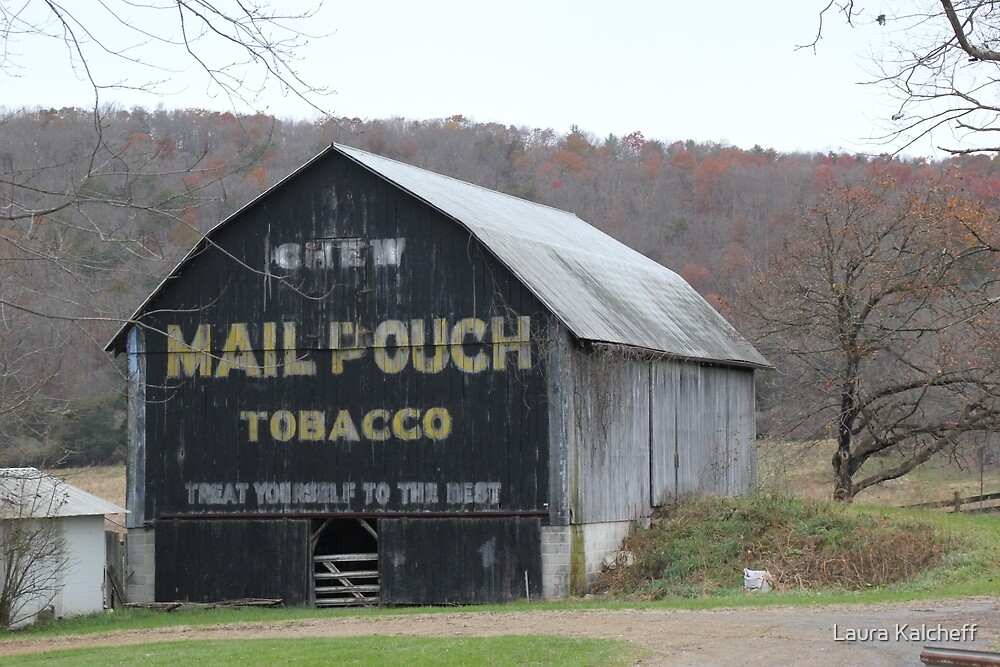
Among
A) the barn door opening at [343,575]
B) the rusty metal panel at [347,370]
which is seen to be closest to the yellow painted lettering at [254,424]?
the rusty metal panel at [347,370]

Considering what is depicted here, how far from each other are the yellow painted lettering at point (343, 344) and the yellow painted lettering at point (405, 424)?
1.39 m

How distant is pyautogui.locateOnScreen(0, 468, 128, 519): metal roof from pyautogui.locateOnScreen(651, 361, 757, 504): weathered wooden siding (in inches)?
446

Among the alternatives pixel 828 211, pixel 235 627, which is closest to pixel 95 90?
pixel 235 627

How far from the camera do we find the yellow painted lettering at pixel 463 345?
23453 millimetres

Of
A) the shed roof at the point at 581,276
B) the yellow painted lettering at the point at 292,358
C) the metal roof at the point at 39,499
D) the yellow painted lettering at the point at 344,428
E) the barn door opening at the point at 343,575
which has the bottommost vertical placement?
the barn door opening at the point at 343,575

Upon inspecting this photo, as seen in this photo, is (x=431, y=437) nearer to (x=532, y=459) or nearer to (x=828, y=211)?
(x=532, y=459)

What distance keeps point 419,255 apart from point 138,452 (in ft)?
23.1

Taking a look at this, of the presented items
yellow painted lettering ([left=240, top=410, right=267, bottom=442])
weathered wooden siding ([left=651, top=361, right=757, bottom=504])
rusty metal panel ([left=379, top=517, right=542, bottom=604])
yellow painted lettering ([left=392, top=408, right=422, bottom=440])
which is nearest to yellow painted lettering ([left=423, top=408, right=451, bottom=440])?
yellow painted lettering ([left=392, top=408, right=422, bottom=440])

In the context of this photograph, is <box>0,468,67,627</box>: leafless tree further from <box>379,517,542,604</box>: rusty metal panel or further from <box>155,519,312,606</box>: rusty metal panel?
<box>379,517,542,604</box>: rusty metal panel

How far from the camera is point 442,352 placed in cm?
2375

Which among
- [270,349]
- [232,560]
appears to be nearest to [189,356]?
[270,349]

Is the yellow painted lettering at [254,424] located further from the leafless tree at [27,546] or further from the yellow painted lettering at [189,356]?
the leafless tree at [27,546]

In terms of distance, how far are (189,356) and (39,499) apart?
3.93m

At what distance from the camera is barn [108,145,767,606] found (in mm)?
23078
